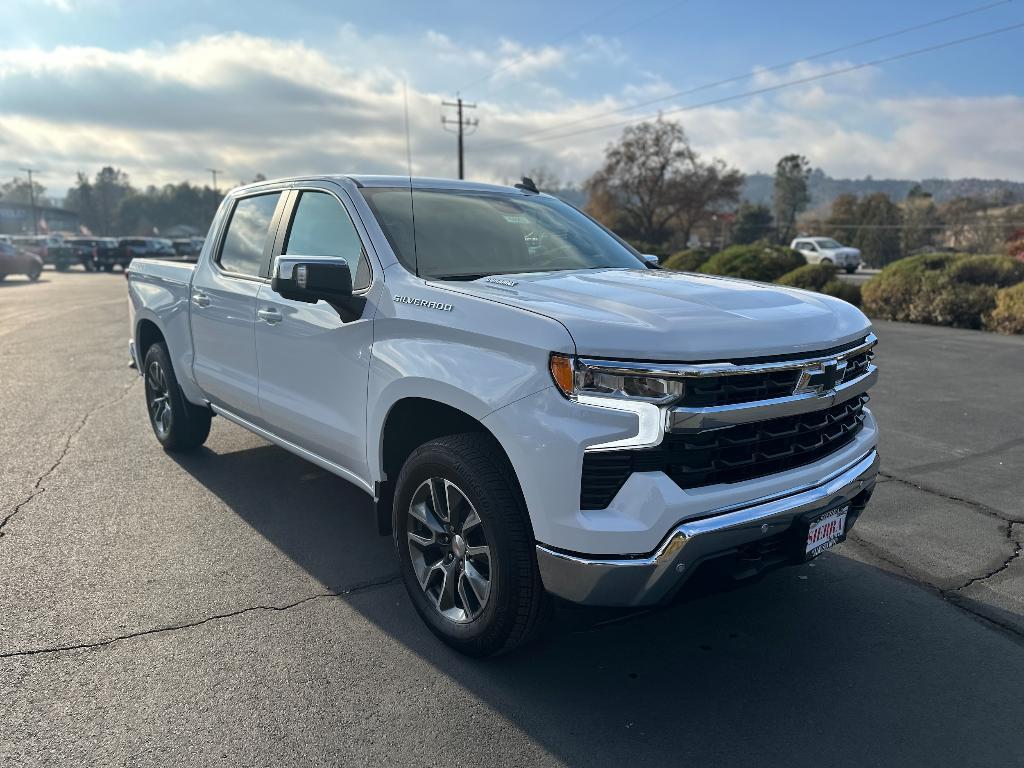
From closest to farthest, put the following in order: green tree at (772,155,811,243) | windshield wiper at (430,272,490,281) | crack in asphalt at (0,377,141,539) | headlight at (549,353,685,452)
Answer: headlight at (549,353,685,452)
windshield wiper at (430,272,490,281)
crack in asphalt at (0,377,141,539)
green tree at (772,155,811,243)

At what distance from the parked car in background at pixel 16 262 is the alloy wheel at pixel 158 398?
30.0 m

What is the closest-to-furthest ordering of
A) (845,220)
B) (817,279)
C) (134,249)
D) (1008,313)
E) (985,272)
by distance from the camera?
(1008,313) < (985,272) < (817,279) < (134,249) < (845,220)

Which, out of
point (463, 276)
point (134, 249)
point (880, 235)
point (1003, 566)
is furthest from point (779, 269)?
point (880, 235)

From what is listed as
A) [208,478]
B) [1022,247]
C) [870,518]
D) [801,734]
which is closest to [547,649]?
[801,734]

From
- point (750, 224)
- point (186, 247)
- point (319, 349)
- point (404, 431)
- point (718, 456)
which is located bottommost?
point (186, 247)

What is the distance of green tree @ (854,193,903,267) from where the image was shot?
51.2m

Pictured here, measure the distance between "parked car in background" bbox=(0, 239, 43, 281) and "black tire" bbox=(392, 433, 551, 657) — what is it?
33.9 m

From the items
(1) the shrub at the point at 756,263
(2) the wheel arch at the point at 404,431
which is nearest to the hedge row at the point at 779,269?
(1) the shrub at the point at 756,263

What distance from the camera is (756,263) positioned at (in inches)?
747

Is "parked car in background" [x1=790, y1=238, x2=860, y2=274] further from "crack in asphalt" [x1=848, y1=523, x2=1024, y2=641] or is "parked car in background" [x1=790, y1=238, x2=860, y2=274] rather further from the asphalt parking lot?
"crack in asphalt" [x1=848, y1=523, x2=1024, y2=641]

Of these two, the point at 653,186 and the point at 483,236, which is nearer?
the point at 483,236

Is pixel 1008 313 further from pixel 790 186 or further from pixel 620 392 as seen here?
pixel 790 186

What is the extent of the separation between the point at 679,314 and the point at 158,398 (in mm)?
4701

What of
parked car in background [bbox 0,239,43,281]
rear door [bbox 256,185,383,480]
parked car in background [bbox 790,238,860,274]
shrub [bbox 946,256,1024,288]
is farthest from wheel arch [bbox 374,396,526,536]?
parked car in background [bbox 790,238,860,274]
